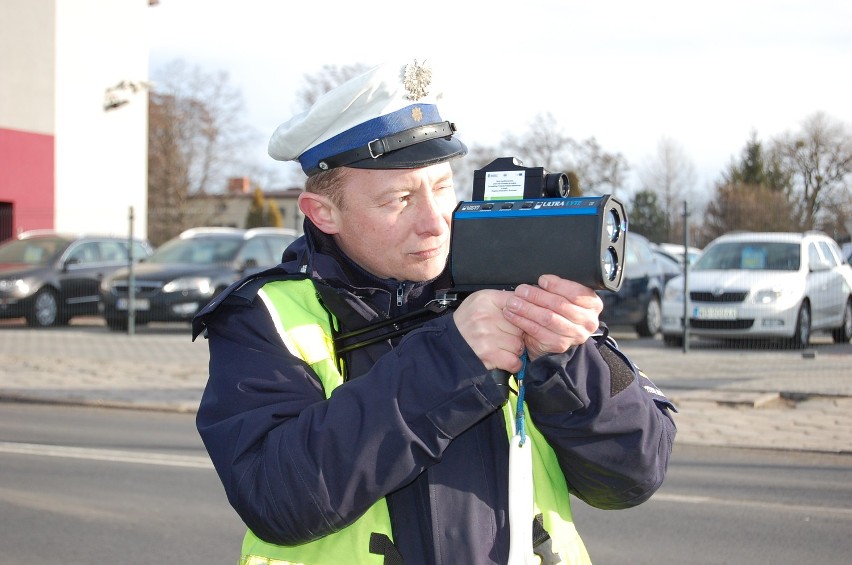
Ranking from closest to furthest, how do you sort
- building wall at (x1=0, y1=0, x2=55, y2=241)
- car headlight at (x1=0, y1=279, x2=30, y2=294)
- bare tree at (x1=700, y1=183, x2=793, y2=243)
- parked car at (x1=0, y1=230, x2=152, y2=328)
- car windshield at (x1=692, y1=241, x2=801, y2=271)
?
car windshield at (x1=692, y1=241, x2=801, y2=271), bare tree at (x1=700, y1=183, x2=793, y2=243), car headlight at (x1=0, y1=279, x2=30, y2=294), parked car at (x1=0, y1=230, x2=152, y2=328), building wall at (x1=0, y1=0, x2=55, y2=241)

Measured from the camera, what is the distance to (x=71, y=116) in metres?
27.9

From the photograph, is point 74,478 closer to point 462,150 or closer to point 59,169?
point 462,150

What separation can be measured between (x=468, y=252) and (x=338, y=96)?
42cm

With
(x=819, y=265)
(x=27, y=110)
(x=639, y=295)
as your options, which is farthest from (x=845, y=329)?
(x=27, y=110)

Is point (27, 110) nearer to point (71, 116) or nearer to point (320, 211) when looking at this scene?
point (71, 116)

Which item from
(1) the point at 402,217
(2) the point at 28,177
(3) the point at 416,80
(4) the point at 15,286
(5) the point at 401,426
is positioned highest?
(2) the point at 28,177

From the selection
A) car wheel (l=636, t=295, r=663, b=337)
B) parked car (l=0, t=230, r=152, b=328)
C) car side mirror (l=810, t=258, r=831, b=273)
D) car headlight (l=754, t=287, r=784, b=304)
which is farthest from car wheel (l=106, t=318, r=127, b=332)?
car side mirror (l=810, t=258, r=831, b=273)

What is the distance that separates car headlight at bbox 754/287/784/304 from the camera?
1403 centimetres

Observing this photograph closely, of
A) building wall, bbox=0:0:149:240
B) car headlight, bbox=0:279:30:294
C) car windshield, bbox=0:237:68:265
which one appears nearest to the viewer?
car headlight, bbox=0:279:30:294

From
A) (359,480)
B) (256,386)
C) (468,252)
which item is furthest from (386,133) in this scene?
(359,480)

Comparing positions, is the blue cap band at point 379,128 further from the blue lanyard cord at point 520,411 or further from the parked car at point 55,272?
the parked car at point 55,272

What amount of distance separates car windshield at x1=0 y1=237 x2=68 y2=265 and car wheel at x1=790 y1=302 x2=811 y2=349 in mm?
12377

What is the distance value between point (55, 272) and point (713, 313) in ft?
36.3

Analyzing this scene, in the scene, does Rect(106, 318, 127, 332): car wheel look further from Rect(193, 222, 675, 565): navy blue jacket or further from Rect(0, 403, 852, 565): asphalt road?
Rect(193, 222, 675, 565): navy blue jacket
